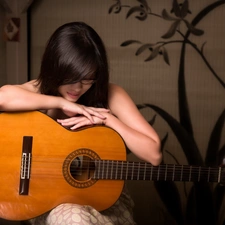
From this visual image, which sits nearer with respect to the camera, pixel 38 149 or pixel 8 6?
pixel 38 149

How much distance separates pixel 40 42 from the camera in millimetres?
2320

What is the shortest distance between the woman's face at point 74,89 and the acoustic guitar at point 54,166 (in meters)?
0.11

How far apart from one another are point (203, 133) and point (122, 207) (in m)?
1.02

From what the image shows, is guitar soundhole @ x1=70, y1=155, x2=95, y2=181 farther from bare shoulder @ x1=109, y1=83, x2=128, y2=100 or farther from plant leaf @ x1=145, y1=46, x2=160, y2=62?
plant leaf @ x1=145, y1=46, x2=160, y2=62

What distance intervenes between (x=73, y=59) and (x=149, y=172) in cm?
44

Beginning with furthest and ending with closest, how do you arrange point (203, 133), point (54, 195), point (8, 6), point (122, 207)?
point (203, 133)
point (8, 6)
point (122, 207)
point (54, 195)

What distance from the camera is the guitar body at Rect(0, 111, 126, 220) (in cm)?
132

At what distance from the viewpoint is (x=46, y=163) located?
52.7 inches

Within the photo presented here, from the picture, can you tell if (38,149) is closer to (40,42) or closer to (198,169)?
(198,169)

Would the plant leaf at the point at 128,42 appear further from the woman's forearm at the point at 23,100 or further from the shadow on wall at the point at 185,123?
the woman's forearm at the point at 23,100

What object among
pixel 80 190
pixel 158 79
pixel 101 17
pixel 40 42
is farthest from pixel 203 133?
pixel 80 190

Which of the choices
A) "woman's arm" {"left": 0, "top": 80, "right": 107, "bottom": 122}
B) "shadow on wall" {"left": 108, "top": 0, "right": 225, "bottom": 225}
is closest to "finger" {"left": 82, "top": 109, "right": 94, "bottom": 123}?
"woman's arm" {"left": 0, "top": 80, "right": 107, "bottom": 122}

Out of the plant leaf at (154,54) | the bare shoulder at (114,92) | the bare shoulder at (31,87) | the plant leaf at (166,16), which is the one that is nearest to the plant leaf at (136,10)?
the plant leaf at (166,16)

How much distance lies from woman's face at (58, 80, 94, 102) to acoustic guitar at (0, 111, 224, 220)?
11 cm
